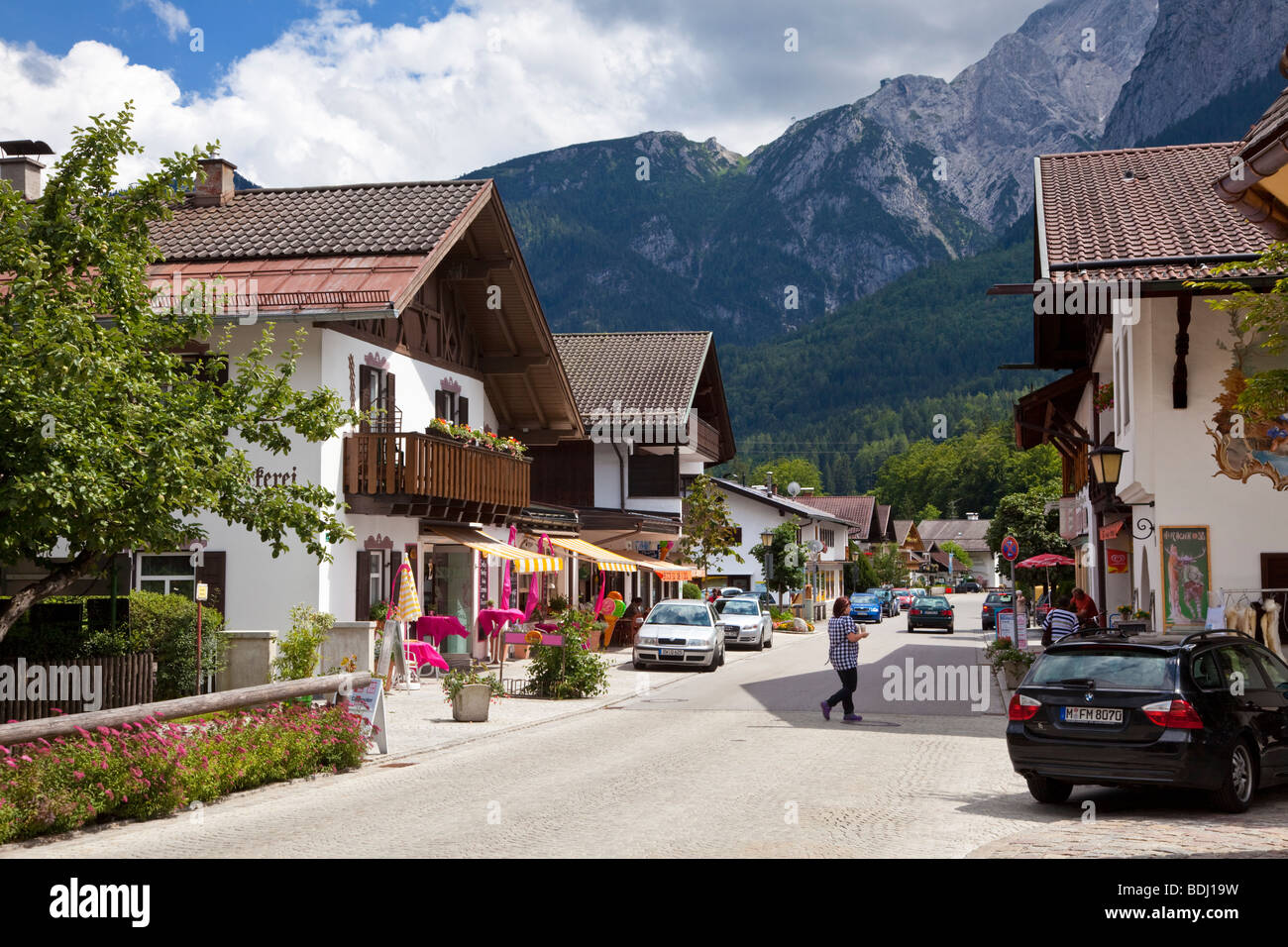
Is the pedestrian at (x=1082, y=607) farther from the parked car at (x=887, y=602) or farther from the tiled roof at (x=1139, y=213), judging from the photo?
the parked car at (x=887, y=602)

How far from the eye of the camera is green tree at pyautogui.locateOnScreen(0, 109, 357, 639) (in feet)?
37.9

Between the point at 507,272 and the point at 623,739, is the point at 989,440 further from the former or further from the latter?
the point at 623,739

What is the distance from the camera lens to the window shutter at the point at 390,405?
2523 centimetres

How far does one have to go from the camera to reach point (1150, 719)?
1051 centimetres

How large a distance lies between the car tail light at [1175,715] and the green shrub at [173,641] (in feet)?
40.6

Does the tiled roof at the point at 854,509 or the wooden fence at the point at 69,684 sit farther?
the tiled roof at the point at 854,509

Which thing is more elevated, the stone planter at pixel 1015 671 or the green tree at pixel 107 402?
the green tree at pixel 107 402

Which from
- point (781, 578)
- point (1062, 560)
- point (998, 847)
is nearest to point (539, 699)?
point (998, 847)

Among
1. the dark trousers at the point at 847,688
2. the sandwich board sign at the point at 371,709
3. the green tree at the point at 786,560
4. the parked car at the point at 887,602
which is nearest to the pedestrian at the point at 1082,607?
the dark trousers at the point at 847,688

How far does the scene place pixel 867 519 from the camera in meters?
102

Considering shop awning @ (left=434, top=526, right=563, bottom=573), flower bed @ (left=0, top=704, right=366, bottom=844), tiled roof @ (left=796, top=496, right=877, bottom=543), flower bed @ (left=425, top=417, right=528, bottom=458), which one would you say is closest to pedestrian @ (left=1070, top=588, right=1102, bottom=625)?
shop awning @ (left=434, top=526, right=563, bottom=573)

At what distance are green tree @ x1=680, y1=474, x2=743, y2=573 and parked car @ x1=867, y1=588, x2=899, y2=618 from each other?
1141 inches

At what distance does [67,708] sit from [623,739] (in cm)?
664

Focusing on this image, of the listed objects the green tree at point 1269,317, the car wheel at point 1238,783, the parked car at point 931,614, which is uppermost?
the green tree at point 1269,317
